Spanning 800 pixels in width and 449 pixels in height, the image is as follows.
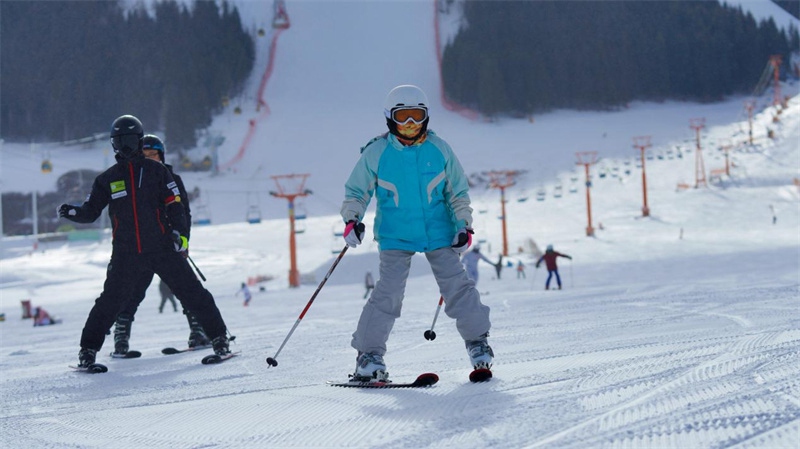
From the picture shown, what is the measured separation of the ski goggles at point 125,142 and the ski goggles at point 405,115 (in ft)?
5.74

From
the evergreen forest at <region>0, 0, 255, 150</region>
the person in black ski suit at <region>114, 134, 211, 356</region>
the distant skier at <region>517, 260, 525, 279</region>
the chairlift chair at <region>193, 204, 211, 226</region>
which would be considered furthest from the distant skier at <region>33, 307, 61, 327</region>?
the evergreen forest at <region>0, 0, 255, 150</region>

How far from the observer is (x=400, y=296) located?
140 inches

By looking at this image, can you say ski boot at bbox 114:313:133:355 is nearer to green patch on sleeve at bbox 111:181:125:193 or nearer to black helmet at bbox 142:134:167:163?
black helmet at bbox 142:134:167:163

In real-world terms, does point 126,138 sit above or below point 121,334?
above

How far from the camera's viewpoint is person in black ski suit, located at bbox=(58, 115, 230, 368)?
4.59 meters

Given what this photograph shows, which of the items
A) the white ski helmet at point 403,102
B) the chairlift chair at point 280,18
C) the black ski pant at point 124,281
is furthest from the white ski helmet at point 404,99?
the chairlift chair at point 280,18

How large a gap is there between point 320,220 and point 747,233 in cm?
1636

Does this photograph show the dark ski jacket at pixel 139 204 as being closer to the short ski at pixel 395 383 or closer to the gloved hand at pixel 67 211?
the gloved hand at pixel 67 211

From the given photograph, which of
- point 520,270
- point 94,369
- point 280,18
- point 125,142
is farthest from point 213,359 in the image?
point 280,18

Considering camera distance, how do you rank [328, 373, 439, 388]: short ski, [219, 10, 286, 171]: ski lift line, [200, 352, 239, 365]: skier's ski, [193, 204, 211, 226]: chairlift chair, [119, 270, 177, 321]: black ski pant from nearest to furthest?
[328, 373, 439, 388]: short ski → [200, 352, 239, 365]: skier's ski → [119, 270, 177, 321]: black ski pant → [193, 204, 211, 226]: chairlift chair → [219, 10, 286, 171]: ski lift line

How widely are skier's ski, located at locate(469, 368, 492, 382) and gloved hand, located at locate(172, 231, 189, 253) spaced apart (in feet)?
6.35

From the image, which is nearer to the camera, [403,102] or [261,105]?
[403,102]

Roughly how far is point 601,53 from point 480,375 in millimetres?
72407

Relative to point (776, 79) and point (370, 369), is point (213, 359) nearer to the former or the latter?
point (370, 369)
